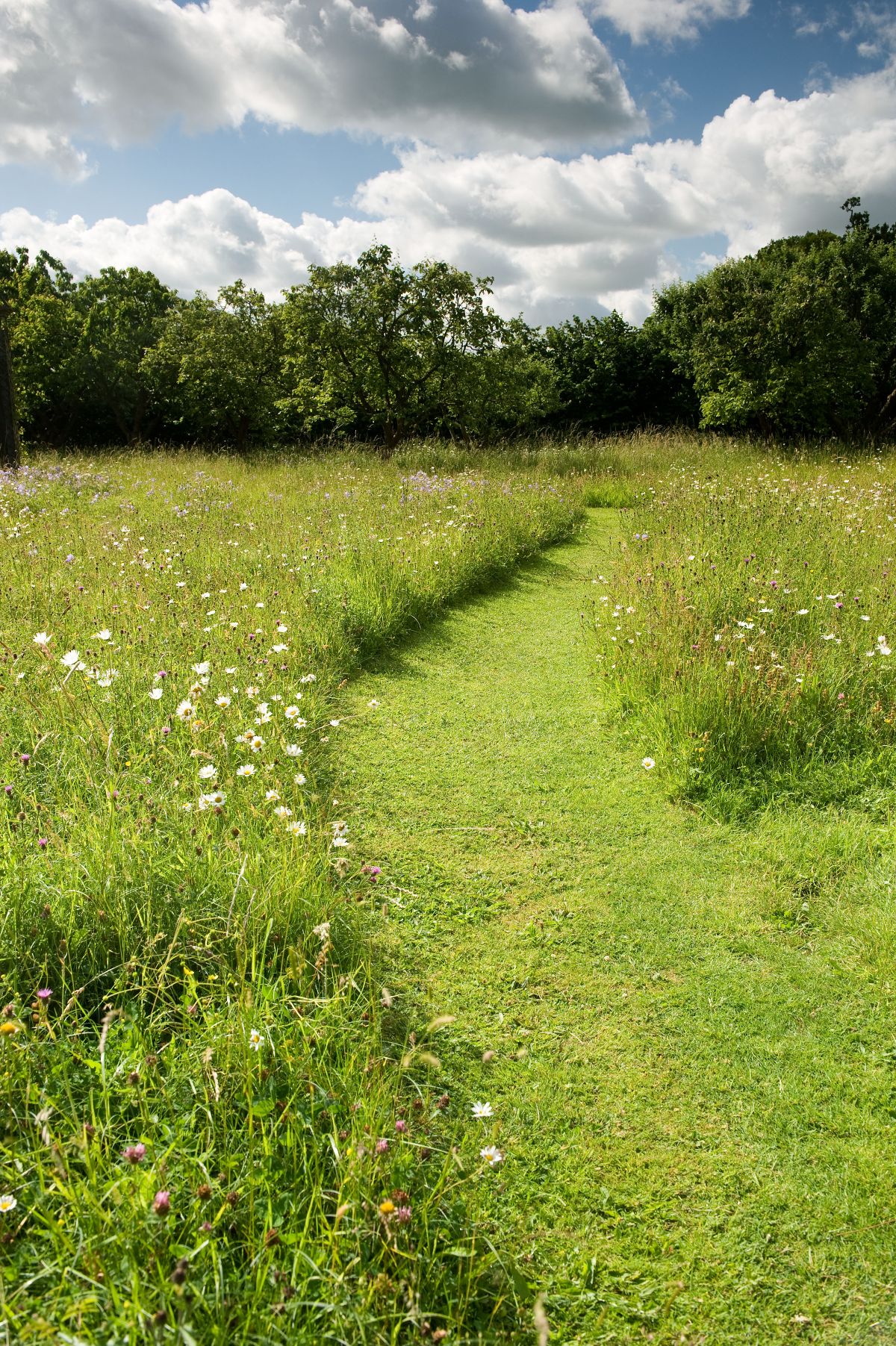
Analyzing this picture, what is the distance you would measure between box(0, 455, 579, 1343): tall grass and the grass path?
8.6 inches

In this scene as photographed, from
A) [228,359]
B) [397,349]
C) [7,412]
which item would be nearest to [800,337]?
[397,349]

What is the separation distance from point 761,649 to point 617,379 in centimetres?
Result: 1770

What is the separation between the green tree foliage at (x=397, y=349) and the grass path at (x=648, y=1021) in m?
11.6

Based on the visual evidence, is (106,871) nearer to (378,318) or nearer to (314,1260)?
(314,1260)

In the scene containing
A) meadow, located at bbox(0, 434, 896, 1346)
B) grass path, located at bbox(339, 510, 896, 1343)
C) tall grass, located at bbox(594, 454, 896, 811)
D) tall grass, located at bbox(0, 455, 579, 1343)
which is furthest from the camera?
tall grass, located at bbox(594, 454, 896, 811)

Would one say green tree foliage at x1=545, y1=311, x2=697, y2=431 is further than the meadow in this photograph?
Yes

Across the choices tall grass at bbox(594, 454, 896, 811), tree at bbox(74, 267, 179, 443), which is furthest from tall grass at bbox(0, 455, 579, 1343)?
tree at bbox(74, 267, 179, 443)

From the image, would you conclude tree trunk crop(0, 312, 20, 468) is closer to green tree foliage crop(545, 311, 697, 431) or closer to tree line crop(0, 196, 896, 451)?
tree line crop(0, 196, 896, 451)

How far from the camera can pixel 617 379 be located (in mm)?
20281

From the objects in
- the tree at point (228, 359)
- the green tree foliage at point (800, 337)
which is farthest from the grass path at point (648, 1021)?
the tree at point (228, 359)

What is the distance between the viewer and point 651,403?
2052 centimetres

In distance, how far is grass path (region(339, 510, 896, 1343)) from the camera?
187 cm

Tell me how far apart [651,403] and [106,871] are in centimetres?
2098

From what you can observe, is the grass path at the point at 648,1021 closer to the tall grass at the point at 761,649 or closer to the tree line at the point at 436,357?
the tall grass at the point at 761,649
